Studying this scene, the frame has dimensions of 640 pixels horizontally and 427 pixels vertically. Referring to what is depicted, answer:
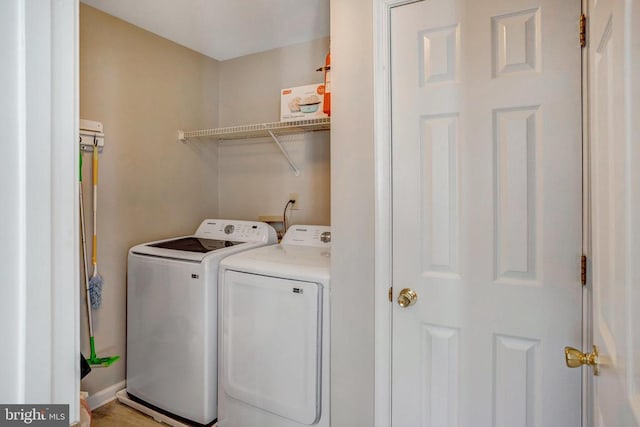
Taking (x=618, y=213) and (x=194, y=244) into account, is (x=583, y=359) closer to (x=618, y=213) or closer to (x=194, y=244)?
(x=618, y=213)

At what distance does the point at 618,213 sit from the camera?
2.00 feet

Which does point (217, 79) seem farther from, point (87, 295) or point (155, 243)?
point (87, 295)

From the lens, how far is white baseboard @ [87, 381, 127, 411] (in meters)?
2.25

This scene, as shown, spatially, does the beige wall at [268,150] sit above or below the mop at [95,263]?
above

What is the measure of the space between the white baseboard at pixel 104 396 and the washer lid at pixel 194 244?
3.16 feet

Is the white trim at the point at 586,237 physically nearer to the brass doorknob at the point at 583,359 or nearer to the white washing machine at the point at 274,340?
the brass doorknob at the point at 583,359

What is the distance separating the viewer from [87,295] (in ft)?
7.02

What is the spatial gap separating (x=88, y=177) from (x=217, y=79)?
1392 mm

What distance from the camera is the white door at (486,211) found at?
1.18m

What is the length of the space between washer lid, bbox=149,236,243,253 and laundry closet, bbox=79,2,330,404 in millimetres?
200

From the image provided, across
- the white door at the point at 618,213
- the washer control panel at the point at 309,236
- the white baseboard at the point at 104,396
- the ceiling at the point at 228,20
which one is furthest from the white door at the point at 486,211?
the white baseboard at the point at 104,396

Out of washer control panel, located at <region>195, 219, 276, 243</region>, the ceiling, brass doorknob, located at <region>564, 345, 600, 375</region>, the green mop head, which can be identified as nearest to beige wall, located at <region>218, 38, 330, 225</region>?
the ceiling

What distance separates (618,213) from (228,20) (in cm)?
243

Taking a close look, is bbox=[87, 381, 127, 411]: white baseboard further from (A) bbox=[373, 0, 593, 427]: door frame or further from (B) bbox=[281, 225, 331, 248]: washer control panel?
(A) bbox=[373, 0, 593, 427]: door frame
